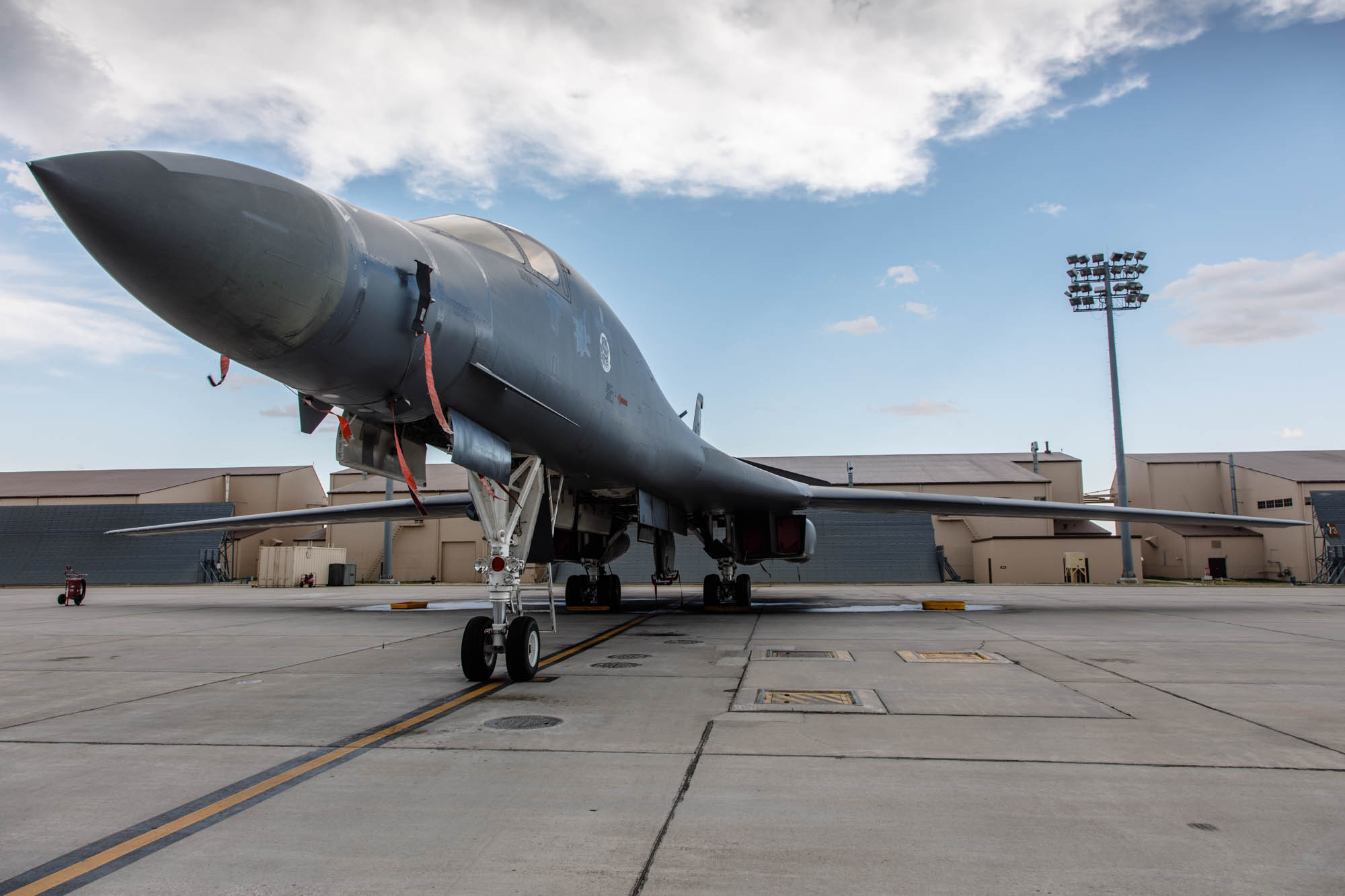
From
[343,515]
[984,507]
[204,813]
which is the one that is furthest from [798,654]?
[343,515]

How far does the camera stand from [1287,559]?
3039 cm

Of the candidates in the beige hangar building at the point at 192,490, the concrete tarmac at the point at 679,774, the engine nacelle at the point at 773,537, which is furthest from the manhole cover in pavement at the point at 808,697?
the beige hangar building at the point at 192,490

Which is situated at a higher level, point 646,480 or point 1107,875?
point 646,480

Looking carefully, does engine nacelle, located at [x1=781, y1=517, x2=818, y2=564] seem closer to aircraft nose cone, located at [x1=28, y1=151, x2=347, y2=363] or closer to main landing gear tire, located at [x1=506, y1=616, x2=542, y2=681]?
main landing gear tire, located at [x1=506, y1=616, x2=542, y2=681]

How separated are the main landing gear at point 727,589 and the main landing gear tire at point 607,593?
5.76ft

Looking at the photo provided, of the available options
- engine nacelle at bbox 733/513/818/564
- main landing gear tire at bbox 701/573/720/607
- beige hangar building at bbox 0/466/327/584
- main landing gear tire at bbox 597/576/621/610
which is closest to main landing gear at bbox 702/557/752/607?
main landing gear tire at bbox 701/573/720/607

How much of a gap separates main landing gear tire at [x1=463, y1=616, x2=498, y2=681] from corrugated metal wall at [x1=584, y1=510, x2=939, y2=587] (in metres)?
21.1

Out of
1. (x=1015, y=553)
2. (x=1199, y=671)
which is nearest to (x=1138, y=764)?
(x=1199, y=671)

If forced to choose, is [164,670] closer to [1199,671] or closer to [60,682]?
[60,682]

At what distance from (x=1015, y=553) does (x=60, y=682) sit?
28.0 m

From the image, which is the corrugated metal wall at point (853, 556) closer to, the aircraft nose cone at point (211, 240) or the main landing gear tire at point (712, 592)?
the main landing gear tire at point (712, 592)

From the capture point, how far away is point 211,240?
371 cm

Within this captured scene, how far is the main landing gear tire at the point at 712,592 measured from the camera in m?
15.2

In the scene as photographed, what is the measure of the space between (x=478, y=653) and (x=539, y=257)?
339 cm
